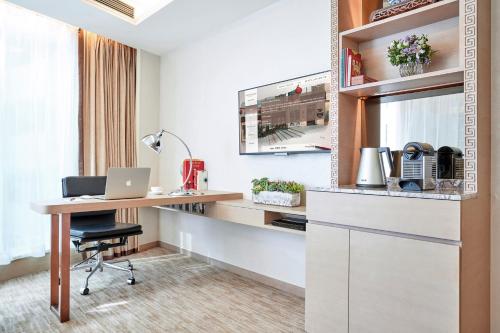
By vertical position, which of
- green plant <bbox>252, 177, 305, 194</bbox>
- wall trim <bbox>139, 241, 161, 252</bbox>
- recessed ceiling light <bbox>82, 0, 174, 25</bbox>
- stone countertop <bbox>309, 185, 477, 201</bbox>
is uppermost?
recessed ceiling light <bbox>82, 0, 174, 25</bbox>

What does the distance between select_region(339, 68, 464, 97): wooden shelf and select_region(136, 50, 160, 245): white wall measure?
9.29ft

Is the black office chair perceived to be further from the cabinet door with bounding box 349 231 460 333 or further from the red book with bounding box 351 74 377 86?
the red book with bounding box 351 74 377 86

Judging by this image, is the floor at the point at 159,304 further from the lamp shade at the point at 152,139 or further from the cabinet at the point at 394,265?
the lamp shade at the point at 152,139

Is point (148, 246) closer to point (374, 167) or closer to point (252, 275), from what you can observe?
point (252, 275)

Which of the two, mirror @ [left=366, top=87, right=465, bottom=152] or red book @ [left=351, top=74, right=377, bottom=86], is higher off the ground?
red book @ [left=351, top=74, right=377, bottom=86]

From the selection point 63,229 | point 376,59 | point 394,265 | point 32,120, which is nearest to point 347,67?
point 376,59

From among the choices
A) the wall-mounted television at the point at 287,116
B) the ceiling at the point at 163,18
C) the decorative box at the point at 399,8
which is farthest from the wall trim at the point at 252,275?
the ceiling at the point at 163,18

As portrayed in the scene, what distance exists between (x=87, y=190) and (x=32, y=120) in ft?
3.14

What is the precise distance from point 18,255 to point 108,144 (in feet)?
4.68

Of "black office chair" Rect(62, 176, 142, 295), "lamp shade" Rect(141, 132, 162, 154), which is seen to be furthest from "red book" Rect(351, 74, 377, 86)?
"black office chair" Rect(62, 176, 142, 295)

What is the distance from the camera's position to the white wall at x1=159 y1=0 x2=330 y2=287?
105 inches

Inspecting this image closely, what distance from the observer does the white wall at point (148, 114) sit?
4.08 m

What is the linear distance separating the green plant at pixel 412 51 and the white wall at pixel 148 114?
10.3 feet

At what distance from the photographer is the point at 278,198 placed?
8.41ft
